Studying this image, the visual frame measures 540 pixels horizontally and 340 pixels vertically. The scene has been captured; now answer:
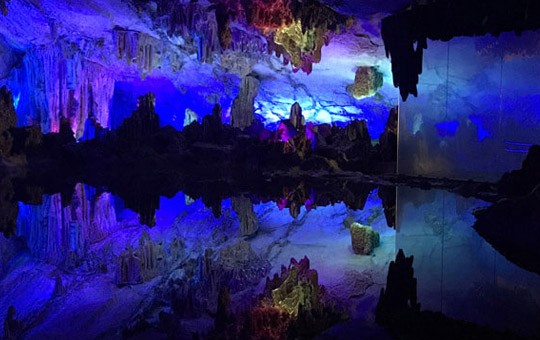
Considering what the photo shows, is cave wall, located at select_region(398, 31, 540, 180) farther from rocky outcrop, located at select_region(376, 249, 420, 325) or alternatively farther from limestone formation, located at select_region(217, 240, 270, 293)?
limestone formation, located at select_region(217, 240, 270, 293)

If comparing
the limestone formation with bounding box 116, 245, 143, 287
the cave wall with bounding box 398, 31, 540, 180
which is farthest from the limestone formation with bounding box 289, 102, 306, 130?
the limestone formation with bounding box 116, 245, 143, 287

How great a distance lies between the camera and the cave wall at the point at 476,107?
20.0 feet

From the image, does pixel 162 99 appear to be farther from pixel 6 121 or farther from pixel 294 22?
pixel 294 22

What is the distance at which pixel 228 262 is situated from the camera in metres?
4.23

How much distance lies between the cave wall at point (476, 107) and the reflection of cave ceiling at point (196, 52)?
3.93ft

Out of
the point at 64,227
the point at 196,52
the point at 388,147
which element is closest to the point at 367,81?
the point at 388,147

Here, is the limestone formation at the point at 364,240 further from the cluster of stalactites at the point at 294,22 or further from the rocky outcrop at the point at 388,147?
the rocky outcrop at the point at 388,147

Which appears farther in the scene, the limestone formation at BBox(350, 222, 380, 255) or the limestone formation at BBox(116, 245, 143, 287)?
the limestone formation at BBox(350, 222, 380, 255)

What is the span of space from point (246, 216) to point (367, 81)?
26.5 feet

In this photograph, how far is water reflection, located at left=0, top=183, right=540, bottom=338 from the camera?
294 centimetres

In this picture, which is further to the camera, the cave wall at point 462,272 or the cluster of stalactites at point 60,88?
the cluster of stalactites at point 60,88

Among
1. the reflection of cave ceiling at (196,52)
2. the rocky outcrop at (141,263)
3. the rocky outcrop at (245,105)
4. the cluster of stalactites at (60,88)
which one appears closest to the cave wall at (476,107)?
the reflection of cave ceiling at (196,52)

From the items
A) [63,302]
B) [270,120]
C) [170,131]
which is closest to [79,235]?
[63,302]

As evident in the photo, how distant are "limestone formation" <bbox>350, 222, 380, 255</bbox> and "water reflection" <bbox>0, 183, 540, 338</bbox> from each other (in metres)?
0.08
